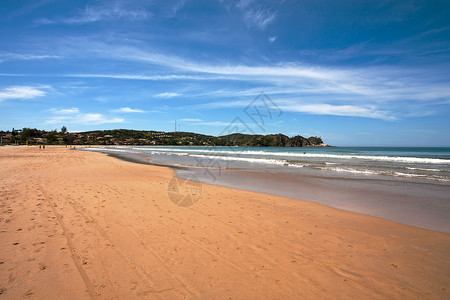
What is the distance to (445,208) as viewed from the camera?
7.34 m

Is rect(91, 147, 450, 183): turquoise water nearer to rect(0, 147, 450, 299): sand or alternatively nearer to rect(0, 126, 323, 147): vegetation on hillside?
rect(0, 147, 450, 299): sand

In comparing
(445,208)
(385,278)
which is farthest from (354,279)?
(445,208)

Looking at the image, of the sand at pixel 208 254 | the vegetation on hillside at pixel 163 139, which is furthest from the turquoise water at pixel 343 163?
the vegetation on hillside at pixel 163 139

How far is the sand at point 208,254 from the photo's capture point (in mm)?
2949

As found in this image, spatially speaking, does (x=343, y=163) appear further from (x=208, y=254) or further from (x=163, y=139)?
(x=163, y=139)

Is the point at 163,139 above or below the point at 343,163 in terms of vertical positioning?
above

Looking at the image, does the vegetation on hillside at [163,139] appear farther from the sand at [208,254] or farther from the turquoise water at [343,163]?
the sand at [208,254]

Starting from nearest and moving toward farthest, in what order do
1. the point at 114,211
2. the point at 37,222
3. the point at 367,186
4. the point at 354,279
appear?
1. the point at 354,279
2. the point at 37,222
3. the point at 114,211
4. the point at 367,186

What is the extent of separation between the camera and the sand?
295 cm

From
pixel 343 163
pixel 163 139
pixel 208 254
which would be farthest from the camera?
pixel 163 139

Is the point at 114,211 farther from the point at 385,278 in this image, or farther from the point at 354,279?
the point at 385,278

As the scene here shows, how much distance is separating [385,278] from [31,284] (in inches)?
194

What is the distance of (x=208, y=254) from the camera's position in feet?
12.7

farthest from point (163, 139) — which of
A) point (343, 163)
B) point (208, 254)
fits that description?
point (208, 254)
